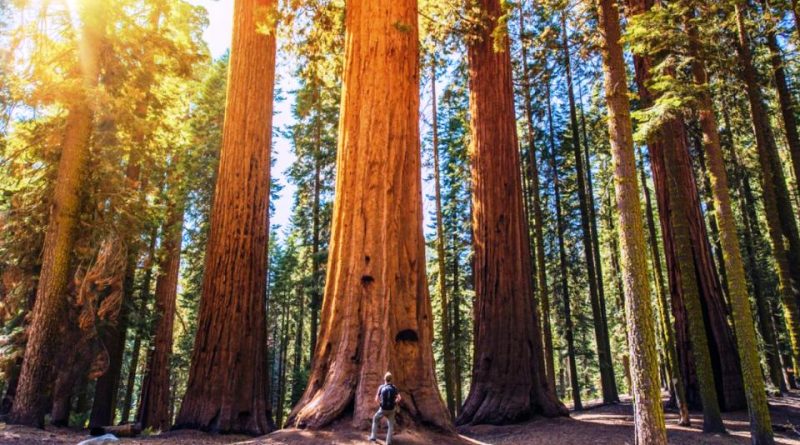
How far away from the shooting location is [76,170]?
1100 cm

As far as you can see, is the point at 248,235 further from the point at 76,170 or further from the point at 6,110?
the point at 6,110

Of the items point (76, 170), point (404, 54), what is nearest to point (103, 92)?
point (76, 170)

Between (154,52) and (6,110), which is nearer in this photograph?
(6,110)

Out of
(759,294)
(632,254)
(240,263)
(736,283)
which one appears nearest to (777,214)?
(736,283)

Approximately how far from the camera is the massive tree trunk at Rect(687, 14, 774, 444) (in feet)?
24.5

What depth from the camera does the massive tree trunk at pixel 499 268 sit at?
9.53 meters

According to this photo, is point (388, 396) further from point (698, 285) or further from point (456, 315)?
point (456, 315)

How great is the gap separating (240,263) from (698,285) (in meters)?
11.0

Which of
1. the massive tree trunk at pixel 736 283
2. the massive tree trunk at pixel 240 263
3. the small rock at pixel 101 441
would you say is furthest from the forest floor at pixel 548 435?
the massive tree trunk at pixel 736 283

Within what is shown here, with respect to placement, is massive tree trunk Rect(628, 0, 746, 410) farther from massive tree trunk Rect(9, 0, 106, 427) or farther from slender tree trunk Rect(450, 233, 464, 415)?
massive tree trunk Rect(9, 0, 106, 427)

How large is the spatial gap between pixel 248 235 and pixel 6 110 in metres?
6.96

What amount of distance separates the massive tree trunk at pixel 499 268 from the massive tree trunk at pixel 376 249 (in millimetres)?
3114

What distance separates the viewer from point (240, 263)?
9.33 m

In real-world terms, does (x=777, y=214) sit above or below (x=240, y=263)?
above
